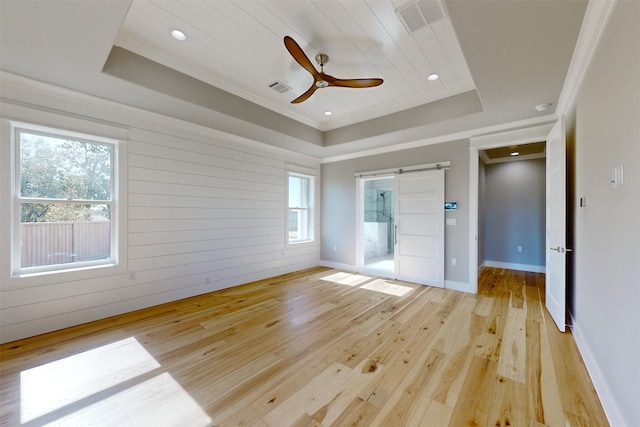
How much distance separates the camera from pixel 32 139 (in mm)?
2779

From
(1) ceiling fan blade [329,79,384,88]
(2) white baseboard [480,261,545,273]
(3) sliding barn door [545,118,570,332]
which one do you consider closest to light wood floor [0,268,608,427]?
(3) sliding barn door [545,118,570,332]

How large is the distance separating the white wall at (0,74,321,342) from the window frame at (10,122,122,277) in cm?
7

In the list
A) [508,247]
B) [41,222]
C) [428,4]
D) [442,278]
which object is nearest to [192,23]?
[428,4]

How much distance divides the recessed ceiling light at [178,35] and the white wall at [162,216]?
1219 mm

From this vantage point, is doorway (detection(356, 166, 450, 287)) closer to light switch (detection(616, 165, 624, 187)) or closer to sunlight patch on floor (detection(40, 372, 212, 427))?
light switch (detection(616, 165, 624, 187))

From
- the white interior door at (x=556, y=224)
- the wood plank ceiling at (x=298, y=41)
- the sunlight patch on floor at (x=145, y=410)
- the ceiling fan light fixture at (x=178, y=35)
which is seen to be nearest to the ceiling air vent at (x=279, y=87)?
the wood plank ceiling at (x=298, y=41)

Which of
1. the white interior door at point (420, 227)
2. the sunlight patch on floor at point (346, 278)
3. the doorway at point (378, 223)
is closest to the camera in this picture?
the white interior door at point (420, 227)

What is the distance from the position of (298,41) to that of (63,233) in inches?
135

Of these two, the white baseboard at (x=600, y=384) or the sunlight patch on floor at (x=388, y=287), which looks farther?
the sunlight patch on floor at (x=388, y=287)

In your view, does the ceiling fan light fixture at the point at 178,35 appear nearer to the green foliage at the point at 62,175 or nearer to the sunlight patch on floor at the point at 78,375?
the green foliage at the point at 62,175

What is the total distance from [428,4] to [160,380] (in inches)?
148

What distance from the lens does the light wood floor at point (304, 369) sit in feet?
5.49

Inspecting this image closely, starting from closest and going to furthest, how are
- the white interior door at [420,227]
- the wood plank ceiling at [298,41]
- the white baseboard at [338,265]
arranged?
the wood plank ceiling at [298,41]
the white interior door at [420,227]
the white baseboard at [338,265]

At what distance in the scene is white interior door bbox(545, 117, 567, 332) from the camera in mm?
2801
